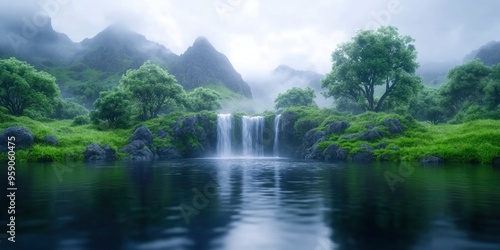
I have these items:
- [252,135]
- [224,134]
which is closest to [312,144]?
[252,135]

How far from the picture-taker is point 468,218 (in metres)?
9.89

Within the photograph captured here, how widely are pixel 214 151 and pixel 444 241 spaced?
2548 inches

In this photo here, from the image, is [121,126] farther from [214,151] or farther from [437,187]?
[437,187]

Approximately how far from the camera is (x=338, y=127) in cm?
5512

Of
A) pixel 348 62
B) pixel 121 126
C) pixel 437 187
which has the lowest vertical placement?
pixel 437 187

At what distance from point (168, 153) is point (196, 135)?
8553 mm

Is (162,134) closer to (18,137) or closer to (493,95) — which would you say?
(18,137)

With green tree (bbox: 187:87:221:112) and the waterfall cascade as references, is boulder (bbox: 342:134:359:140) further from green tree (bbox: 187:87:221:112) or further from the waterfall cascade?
green tree (bbox: 187:87:221:112)

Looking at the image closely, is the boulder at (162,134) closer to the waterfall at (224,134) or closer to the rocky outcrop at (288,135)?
the waterfall at (224,134)

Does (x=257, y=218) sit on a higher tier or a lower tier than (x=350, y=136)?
lower

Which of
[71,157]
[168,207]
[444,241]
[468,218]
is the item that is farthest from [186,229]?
[71,157]

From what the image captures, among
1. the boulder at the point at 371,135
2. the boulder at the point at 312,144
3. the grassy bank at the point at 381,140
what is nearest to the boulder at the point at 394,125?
the grassy bank at the point at 381,140

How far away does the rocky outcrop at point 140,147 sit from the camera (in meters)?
51.9

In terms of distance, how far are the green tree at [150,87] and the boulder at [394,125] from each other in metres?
47.2
